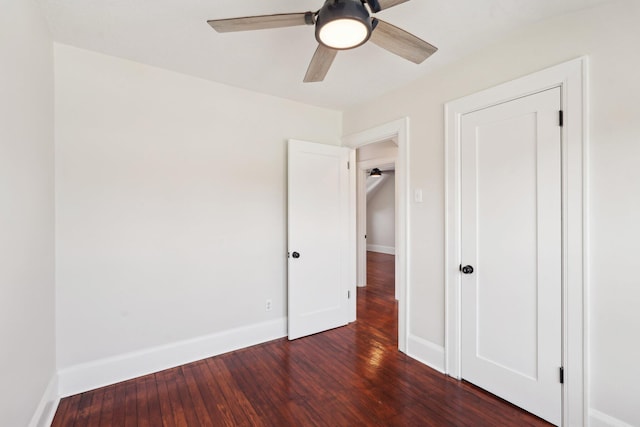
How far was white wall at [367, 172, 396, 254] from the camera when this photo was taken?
30.3 feet

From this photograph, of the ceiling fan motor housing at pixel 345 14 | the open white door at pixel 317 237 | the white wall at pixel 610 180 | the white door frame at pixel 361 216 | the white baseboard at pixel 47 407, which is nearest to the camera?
the ceiling fan motor housing at pixel 345 14

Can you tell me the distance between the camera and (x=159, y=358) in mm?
2500

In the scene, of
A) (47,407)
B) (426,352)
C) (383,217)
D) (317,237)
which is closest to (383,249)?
(383,217)

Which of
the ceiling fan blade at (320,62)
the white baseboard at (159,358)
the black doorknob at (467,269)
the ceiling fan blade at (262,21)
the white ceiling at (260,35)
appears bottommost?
the white baseboard at (159,358)

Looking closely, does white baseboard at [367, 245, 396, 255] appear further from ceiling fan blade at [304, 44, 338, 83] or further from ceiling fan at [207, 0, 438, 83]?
ceiling fan at [207, 0, 438, 83]

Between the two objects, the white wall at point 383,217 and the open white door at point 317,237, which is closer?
the open white door at point 317,237

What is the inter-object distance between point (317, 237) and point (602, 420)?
2.48 metres

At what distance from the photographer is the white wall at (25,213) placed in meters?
1.31

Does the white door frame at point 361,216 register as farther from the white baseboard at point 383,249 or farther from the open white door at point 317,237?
the white baseboard at point 383,249

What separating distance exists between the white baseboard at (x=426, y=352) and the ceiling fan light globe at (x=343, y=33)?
7.94ft

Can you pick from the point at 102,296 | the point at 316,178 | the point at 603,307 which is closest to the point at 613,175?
the point at 603,307

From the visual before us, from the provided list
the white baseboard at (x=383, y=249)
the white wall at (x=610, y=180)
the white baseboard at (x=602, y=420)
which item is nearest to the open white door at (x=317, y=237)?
the white wall at (x=610, y=180)

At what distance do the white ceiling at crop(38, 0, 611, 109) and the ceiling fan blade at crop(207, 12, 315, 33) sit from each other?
0.38m

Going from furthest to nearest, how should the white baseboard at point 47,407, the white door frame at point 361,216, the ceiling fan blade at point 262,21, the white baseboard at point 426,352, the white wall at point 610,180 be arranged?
1. the white door frame at point 361,216
2. the white baseboard at point 426,352
3. the white baseboard at point 47,407
4. the white wall at point 610,180
5. the ceiling fan blade at point 262,21
